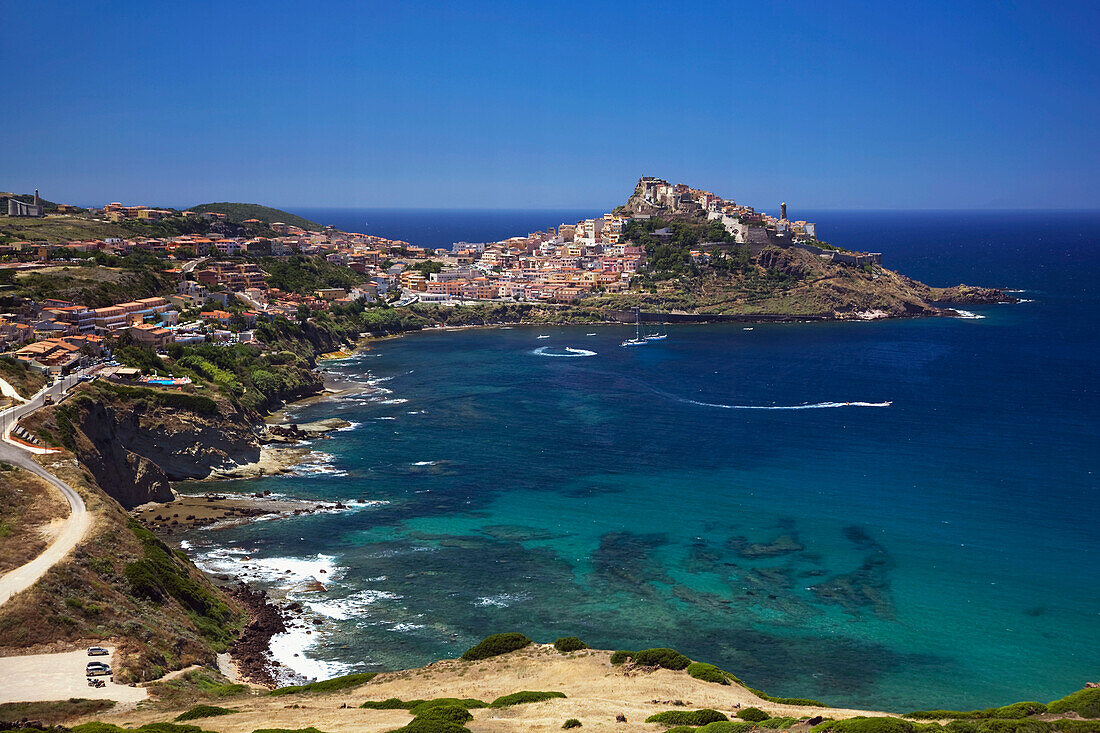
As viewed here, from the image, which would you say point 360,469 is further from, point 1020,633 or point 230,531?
point 1020,633

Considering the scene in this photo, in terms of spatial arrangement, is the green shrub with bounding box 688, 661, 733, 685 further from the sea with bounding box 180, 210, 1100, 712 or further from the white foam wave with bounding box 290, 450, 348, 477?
the white foam wave with bounding box 290, 450, 348, 477

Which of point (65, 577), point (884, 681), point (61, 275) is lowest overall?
A: point (884, 681)

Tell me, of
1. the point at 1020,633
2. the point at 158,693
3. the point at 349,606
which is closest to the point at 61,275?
the point at 349,606

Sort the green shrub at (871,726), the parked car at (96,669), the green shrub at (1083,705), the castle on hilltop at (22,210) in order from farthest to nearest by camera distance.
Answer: the castle on hilltop at (22,210)
the parked car at (96,669)
the green shrub at (1083,705)
the green shrub at (871,726)

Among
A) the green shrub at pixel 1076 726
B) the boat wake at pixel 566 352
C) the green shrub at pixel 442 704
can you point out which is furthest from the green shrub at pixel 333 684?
the boat wake at pixel 566 352

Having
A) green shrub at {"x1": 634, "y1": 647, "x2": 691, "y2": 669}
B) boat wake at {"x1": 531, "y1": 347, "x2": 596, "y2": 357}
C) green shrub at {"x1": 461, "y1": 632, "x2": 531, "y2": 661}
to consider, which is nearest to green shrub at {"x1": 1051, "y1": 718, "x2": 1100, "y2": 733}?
green shrub at {"x1": 634, "y1": 647, "x2": 691, "y2": 669}

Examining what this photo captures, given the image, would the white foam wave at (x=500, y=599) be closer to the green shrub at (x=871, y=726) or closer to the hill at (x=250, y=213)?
the green shrub at (x=871, y=726)
